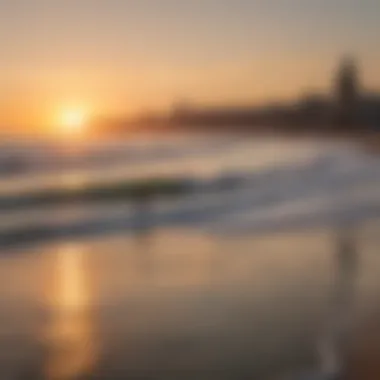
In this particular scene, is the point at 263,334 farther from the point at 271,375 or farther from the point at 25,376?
the point at 25,376

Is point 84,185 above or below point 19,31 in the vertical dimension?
below

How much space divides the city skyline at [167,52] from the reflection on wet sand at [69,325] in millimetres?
409

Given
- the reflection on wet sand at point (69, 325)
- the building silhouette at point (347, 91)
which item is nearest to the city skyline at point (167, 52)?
the building silhouette at point (347, 91)

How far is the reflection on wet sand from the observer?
1.25m

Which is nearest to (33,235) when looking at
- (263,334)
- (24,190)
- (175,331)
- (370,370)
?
(24,190)

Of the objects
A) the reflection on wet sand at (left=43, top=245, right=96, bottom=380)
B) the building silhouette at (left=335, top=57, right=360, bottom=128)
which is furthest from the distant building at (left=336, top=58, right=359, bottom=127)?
the reflection on wet sand at (left=43, top=245, right=96, bottom=380)

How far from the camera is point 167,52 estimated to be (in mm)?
1740

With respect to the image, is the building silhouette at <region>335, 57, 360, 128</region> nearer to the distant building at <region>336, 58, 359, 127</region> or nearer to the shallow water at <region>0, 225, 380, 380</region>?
the distant building at <region>336, 58, 359, 127</region>

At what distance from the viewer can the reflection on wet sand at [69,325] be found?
1252 mm

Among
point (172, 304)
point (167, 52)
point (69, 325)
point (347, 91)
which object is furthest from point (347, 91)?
point (69, 325)

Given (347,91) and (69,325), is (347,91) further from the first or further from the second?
(69,325)

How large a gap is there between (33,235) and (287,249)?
765 millimetres

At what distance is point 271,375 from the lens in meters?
1.24

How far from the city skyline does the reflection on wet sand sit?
409 millimetres
